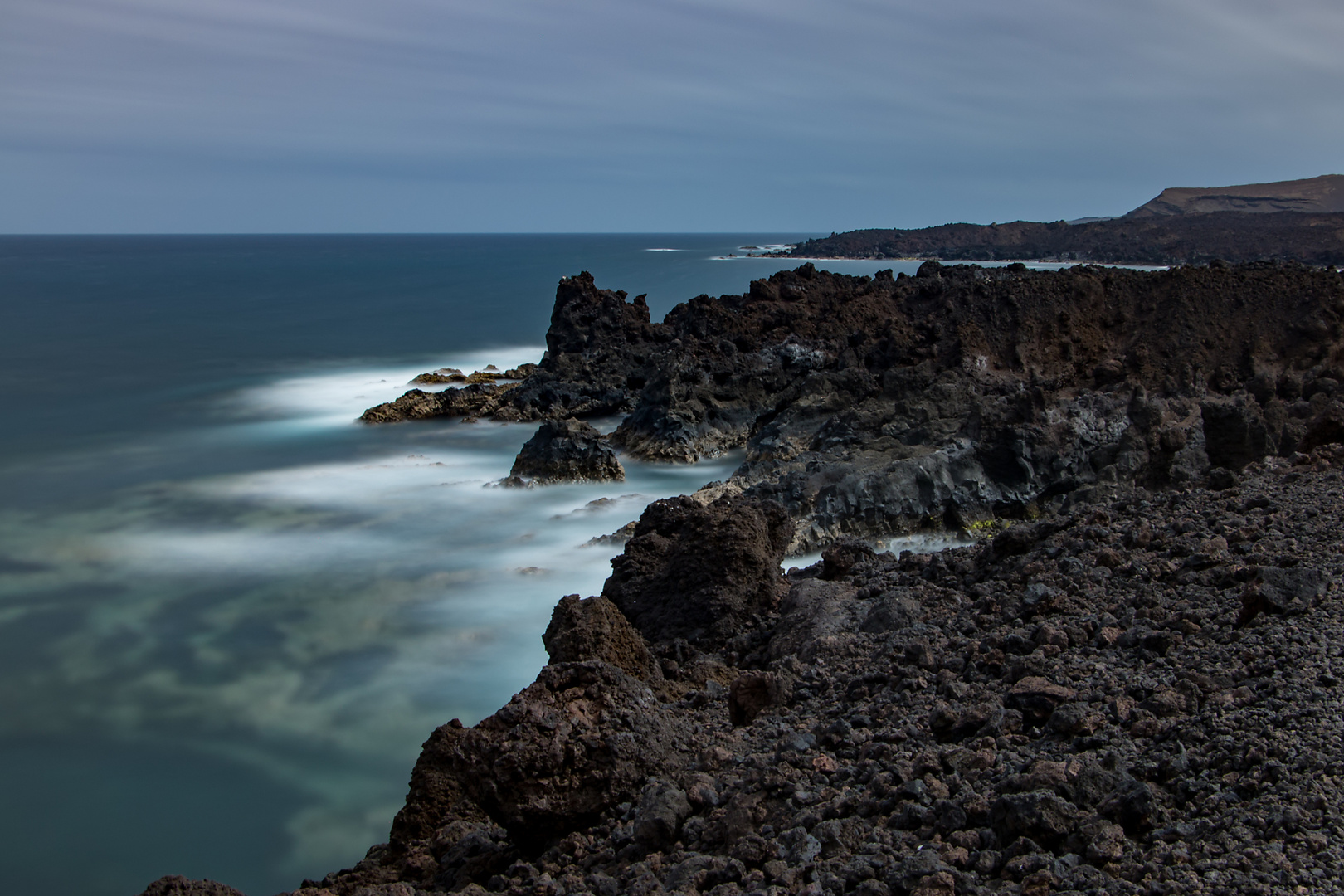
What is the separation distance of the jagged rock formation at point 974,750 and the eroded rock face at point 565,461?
11.8 metres

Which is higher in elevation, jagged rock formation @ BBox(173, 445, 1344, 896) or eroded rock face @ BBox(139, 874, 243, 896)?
jagged rock formation @ BBox(173, 445, 1344, 896)

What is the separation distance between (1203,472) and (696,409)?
38.9ft

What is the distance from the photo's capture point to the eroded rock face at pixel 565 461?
1894cm

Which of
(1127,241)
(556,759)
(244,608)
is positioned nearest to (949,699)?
(556,759)

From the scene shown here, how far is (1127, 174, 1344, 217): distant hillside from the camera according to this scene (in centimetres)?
11050

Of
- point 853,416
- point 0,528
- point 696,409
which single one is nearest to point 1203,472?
point 853,416

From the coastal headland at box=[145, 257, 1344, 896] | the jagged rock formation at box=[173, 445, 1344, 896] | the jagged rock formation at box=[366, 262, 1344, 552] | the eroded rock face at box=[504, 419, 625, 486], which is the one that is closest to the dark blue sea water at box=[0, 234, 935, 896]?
the eroded rock face at box=[504, 419, 625, 486]

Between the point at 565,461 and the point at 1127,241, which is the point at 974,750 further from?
the point at 1127,241

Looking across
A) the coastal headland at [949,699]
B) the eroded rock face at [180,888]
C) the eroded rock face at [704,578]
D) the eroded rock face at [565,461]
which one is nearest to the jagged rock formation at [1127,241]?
the eroded rock face at [565,461]

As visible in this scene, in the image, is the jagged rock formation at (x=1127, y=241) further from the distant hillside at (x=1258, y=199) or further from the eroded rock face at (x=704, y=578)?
the eroded rock face at (x=704, y=578)

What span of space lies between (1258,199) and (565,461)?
12193cm

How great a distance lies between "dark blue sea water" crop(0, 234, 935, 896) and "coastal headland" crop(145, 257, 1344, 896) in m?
3.31

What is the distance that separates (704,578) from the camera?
8.44 m

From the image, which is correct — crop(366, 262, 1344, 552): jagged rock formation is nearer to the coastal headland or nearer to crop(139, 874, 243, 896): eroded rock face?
the coastal headland
